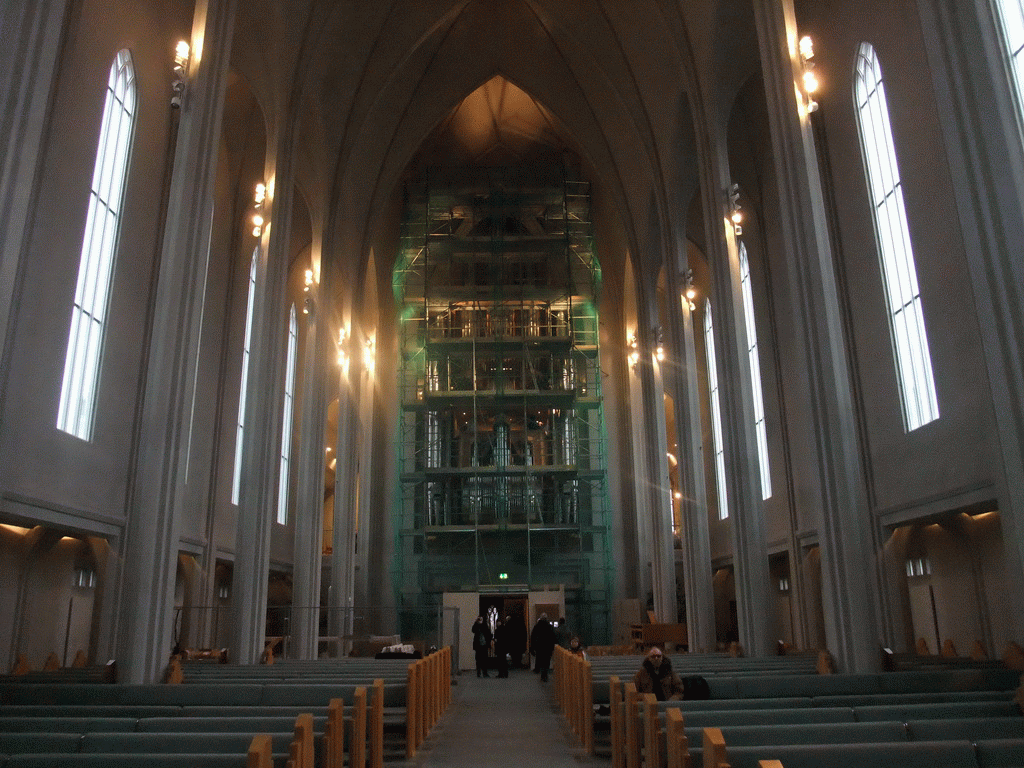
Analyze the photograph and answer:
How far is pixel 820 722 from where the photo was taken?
561cm

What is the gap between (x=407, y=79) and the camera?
79.4ft

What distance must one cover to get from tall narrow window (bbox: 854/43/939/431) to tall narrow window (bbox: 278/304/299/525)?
1646cm

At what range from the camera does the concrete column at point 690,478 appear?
17.7 m

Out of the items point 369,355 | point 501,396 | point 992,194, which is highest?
point 369,355

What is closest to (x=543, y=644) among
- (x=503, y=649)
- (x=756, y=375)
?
(x=503, y=649)

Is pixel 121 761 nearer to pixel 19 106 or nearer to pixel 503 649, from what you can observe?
pixel 19 106

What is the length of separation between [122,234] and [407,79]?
41.3ft

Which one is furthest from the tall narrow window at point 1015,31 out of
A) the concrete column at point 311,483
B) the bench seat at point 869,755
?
the concrete column at point 311,483

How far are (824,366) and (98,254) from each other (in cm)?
1148

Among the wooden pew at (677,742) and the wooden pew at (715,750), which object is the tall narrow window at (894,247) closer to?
the wooden pew at (677,742)

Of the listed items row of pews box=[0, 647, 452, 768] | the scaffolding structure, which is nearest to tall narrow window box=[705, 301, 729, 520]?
the scaffolding structure

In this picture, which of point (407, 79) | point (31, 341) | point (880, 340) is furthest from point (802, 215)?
point (407, 79)

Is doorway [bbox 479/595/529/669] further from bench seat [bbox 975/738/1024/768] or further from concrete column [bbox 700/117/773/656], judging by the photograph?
bench seat [bbox 975/738/1024/768]

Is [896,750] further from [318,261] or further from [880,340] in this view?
[318,261]
